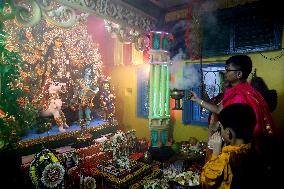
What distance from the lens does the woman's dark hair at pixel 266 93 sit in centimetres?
686

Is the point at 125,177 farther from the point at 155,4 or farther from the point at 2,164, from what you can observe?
the point at 155,4

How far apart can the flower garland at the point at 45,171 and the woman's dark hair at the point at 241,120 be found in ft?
12.1

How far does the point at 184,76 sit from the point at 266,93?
3.19 meters

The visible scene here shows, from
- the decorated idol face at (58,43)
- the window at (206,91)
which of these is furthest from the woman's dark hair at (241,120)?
the decorated idol face at (58,43)

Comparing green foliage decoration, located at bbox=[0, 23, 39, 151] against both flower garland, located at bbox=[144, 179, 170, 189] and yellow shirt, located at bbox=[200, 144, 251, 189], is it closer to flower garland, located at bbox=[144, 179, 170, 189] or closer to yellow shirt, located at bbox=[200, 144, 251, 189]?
flower garland, located at bbox=[144, 179, 170, 189]

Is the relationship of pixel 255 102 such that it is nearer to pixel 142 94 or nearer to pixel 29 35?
pixel 142 94

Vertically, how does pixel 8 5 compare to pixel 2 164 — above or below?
above

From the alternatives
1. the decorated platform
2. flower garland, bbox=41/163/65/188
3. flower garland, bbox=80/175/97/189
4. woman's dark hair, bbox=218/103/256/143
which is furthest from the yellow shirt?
the decorated platform

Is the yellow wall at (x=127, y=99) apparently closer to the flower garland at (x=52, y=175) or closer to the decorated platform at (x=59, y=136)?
the decorated platform at (x=59, y=136)

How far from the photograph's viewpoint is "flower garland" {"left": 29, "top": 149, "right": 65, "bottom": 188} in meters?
4.88

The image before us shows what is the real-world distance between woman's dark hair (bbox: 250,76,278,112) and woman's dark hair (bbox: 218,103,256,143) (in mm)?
4480

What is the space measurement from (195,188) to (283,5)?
5.69 metres

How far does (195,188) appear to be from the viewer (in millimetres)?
5391

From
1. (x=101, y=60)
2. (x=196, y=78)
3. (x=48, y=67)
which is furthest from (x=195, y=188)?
(x=101, y=60)
